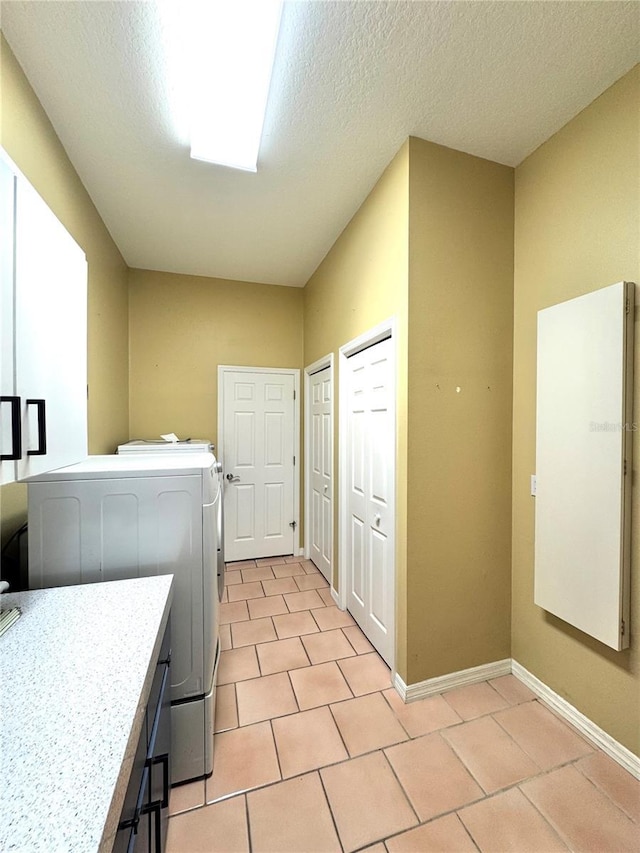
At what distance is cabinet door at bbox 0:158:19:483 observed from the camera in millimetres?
764

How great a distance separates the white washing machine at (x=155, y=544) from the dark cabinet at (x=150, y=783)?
0.15 m

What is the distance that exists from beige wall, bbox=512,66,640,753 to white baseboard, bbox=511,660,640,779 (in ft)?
0.09

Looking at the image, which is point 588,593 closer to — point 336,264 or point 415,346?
point 415,346

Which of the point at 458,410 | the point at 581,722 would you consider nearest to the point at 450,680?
the point at 581,722

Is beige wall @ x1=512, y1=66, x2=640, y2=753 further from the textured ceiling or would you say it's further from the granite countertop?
the granite countertop

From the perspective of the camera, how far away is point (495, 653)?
1.88 meters

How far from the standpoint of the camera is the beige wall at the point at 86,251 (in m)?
1.31

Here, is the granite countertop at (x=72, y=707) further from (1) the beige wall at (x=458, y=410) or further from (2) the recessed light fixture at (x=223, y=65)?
(2) the recessed light fixture at (x=223, y=65)

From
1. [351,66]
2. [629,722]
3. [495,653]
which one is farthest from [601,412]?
[351,66]

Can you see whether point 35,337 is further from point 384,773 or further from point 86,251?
point 384,773

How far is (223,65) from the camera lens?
4.29ft

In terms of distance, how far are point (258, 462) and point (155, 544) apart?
7.23 ft

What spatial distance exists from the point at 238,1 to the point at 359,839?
110 inches

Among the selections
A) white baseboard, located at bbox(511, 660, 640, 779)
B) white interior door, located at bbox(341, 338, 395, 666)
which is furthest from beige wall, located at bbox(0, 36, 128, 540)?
white baseboard, located at bbox(511, 660, 640, 779)
